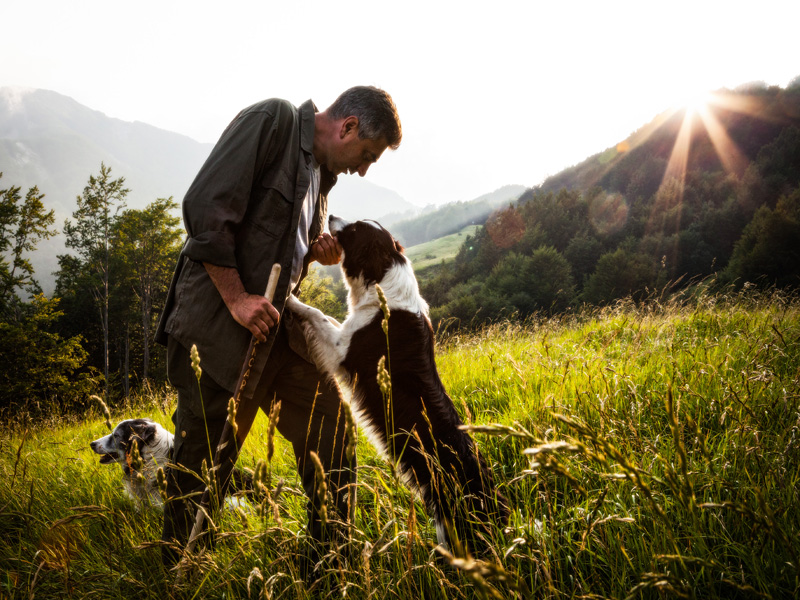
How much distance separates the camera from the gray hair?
2.29m

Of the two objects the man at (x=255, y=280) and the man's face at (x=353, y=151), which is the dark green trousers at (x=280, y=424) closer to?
the man at (x=255, y=280)

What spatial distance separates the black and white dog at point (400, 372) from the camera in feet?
6.38

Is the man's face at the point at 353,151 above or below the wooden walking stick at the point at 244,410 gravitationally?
above

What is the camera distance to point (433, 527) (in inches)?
82.2

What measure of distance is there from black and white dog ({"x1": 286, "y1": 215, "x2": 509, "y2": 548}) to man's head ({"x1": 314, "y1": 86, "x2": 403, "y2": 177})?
2.54 ft

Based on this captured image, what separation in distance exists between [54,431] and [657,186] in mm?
49117

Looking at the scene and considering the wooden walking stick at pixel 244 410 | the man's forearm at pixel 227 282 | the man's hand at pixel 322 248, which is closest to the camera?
the wooden walking stick at pixel 244 410

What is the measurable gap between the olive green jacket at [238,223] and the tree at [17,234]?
2373cm

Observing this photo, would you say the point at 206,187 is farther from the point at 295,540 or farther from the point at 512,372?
the point at 512,372

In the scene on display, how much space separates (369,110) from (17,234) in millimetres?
26035

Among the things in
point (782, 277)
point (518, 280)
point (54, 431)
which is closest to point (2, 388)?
point (54, 431)

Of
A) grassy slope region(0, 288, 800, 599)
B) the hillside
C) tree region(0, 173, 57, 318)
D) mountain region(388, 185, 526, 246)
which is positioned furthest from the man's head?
mountain region(388, 185, 526, 246)

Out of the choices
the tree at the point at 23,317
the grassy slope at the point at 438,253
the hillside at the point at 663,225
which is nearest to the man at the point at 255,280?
the tree at the point at 23,317

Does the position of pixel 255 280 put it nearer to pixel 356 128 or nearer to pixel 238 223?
pixel 238 223
